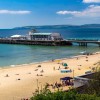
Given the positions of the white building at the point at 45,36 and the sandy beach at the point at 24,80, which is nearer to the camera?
the sandy beach at the point at 24,80

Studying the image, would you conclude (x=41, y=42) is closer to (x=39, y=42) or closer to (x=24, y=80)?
(x=39, y=42)

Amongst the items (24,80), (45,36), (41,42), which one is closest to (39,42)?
(41,42)

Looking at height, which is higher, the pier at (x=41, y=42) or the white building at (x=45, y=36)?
the white building at (x=45, y=36)

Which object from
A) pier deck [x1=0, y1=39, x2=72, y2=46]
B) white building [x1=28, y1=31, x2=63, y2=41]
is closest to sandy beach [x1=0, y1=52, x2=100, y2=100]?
pier deck [x1=0, y1=39, x2=72, y2=46]

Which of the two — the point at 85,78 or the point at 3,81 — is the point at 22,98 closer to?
the point at 85,78

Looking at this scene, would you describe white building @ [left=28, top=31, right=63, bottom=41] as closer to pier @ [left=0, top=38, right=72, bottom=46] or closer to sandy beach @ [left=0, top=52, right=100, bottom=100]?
pier @ [left=0, top=38, right=72, bottom=46]

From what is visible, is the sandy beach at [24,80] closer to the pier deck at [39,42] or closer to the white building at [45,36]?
the pier deck at [39,42]

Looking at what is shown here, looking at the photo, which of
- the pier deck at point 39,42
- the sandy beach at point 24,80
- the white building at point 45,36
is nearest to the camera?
the sandy beach at point 24,80

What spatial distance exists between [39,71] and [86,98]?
26.0 meters

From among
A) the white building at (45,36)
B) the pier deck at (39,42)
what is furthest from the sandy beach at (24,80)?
the white building at (45,36)

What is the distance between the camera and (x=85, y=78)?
23141 mm

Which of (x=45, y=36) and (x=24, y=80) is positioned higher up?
(x=45, y=36)

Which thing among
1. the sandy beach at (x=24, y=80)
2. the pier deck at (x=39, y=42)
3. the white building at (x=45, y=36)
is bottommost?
the sandy beach at (x=24, y=80)

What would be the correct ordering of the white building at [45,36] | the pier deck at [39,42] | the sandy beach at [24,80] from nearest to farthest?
the sandy beach at [24,80]
the pier deck at [39,42]
the white building at [45,36]
